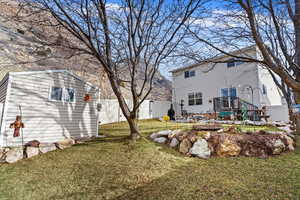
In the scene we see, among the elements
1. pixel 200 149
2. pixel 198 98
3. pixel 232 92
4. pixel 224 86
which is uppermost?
pixel 224 86

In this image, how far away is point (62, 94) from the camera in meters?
6.22

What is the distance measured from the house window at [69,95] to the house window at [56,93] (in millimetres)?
181

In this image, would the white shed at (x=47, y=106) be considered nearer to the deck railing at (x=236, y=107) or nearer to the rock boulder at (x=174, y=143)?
the rock boulder at (x=174, y=143)

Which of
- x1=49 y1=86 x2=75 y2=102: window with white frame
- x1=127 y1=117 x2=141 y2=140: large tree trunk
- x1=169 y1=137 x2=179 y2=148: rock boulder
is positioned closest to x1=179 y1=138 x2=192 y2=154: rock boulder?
x1=169 y1=137 x2=179 y2=148: rock boulder

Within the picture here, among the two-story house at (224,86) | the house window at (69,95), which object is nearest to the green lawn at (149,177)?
the house window at (69,95)

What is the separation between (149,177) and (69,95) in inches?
200

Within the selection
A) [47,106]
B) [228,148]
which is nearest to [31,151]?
[47,106]

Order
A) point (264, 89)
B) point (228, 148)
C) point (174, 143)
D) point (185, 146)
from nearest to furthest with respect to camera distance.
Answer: point (228, 148) < point (185, 146) < point (174, 143) < point (264, 89)

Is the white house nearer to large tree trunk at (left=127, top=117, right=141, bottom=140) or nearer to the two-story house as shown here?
the two-story house

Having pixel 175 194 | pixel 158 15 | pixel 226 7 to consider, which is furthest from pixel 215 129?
pixel 158 15

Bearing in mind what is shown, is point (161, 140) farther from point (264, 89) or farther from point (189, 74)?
point (189, 74)

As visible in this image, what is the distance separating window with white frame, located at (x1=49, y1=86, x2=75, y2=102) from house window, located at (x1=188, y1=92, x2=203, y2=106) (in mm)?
10651

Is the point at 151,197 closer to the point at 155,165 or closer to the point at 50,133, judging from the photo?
the point at 155,165

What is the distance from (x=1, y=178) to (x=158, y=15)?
6099 mm
